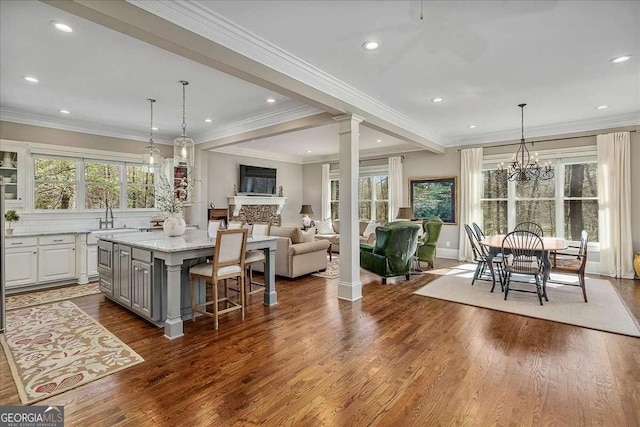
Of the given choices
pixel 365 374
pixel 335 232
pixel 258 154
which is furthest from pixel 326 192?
pixel 365 374

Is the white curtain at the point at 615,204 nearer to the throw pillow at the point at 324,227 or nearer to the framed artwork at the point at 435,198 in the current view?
the framed artwork at the point at 435,198

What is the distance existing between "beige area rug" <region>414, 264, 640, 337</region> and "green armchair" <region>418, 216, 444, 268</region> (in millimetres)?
791

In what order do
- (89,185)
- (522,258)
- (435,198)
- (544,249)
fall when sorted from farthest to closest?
(435,198)
(89,185)
(522,258)
(544,249)

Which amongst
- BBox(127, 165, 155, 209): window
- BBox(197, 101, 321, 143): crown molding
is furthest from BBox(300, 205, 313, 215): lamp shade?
BBox(127, 165, 155, 209): window

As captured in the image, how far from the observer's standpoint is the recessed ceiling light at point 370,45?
2.96 m

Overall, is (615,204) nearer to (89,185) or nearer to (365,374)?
(365,374)

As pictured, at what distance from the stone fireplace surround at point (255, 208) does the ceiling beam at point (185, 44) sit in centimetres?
478

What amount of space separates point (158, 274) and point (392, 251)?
11.0 ft

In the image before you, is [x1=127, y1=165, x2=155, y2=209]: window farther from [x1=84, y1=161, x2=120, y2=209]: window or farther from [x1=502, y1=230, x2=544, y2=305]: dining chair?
[x1=502, y1=230, x2=544, y2=305]: dining chair

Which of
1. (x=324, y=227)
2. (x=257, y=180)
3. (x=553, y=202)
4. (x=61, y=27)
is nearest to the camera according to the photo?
(x=61, y=27)

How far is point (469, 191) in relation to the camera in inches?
281

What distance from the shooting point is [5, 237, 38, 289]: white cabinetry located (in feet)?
14.9

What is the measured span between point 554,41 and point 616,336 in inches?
114

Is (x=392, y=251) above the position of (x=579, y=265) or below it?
above
